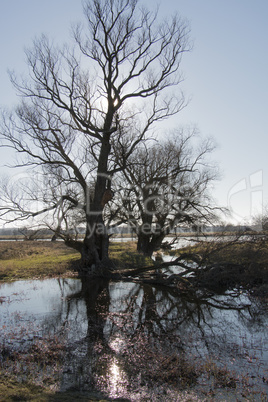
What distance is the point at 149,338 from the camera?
7383mm

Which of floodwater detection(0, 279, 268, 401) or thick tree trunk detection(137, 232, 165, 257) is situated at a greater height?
thick tree trunk detection(137, 232, 165, 257)

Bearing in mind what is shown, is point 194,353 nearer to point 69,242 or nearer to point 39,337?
point 39,337

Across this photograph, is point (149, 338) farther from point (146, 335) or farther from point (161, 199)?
point (161, 199)

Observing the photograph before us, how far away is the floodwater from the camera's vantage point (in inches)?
204

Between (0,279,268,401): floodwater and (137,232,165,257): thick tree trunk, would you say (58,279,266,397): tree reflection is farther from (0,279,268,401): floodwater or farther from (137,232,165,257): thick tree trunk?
(137,232,165,257): thick tree trunk

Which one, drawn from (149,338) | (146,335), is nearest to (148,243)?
(146,335)

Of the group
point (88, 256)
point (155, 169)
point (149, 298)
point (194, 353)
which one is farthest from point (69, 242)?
point (194, 353)

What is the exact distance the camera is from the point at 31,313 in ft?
31.7

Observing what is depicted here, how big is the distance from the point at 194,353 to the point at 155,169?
18909mm

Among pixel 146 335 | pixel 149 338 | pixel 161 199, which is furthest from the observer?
pixel 161 199

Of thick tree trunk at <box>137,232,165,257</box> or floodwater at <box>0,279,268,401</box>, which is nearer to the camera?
floodwater at <box>0,279,268,401</box>

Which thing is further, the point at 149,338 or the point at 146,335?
the point at 146,335

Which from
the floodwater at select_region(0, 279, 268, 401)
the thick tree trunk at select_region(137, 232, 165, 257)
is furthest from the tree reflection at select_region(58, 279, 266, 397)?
the thick tree trunk at select_region(137, 232, 165, 257)

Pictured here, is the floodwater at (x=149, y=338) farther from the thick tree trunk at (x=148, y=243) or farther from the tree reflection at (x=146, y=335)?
the thick tree trunk at (x=148, y=243)
